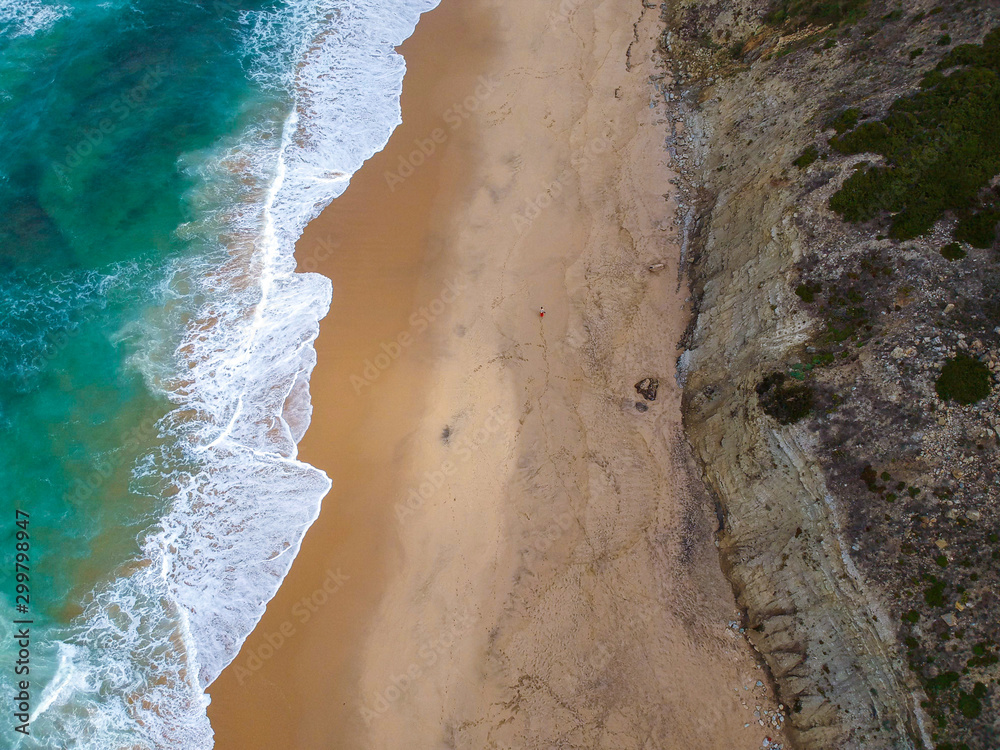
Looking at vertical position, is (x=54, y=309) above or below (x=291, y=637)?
above

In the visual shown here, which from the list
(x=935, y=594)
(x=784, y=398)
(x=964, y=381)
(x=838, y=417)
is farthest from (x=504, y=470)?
(x=964, y=381)

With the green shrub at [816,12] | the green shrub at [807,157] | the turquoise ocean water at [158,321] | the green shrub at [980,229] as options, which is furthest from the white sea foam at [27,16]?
the green shrub at [980,229]

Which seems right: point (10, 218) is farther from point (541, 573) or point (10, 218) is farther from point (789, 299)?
point (789, 299)

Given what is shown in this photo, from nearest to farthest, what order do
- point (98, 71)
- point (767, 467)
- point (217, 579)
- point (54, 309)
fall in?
point (767, 467), point (217, 579), point (54, 309), point (98, 71)

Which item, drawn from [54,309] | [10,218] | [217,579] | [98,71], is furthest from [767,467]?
[98,71]

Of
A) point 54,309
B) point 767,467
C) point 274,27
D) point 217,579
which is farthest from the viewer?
point 274,27

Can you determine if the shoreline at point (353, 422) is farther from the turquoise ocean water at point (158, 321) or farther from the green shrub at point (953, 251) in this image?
the green shrub at point (953, 251)

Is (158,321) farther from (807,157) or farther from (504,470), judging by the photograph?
(807,157)

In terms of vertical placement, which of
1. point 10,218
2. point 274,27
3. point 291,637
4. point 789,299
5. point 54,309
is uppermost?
point 274,27

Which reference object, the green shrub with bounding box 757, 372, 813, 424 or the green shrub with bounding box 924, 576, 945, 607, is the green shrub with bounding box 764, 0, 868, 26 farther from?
the green shrub with bounding box 924, 576, 945, 607
